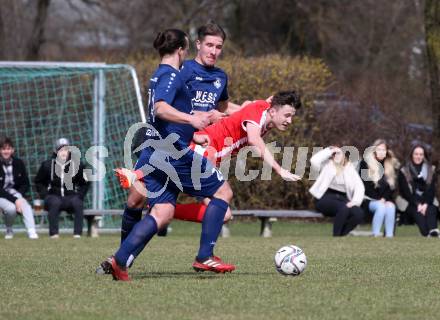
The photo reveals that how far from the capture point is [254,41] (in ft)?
103

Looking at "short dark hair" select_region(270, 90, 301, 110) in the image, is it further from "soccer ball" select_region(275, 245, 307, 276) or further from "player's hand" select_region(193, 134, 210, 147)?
"soccer ball" select_region(275, 245, 307, 276)

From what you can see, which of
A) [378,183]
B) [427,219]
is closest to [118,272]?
[378,183]

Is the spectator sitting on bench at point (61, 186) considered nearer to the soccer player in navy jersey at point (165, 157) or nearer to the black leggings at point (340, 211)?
the black leggings at point (340, 211)

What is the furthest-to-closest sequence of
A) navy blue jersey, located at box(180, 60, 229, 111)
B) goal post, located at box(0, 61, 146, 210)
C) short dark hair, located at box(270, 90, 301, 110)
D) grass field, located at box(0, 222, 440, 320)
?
goal post, located at box(0, 61, 146, 210), navy blue jersey, located at box(180, 60, 229, 111), short dark hair, located at box(270, 90, 301, 110), grass field, located at box(0, 222, 440, 320)

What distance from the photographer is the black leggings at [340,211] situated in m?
15.5

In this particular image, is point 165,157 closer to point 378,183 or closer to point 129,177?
point 129,177

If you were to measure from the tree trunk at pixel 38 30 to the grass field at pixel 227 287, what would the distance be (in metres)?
18.5

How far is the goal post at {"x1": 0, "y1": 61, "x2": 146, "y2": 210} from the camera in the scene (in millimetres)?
17766

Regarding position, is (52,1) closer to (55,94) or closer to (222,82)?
(55,94)

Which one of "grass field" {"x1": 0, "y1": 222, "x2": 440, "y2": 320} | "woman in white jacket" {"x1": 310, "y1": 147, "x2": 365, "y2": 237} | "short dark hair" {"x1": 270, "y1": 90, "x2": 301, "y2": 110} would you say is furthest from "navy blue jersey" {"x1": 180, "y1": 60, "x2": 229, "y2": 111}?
"woman in white jacket" {"x1": 310, "y1": 147, "x2": 365, "y2": 237}

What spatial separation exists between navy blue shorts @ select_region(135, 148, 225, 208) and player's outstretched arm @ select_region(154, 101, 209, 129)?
391mm

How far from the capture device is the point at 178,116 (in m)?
7.52

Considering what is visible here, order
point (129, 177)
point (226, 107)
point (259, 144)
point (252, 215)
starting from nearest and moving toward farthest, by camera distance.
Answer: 1. point (129, 177)
2. point (259, 144)
3. point (226, 107)
4. point (252, 215)

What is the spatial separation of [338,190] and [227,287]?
8.49m
